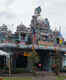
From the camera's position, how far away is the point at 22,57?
20953 millimetres

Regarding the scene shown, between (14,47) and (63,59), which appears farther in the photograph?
(63,59)

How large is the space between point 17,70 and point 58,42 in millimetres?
6059

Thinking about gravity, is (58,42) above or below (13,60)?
above

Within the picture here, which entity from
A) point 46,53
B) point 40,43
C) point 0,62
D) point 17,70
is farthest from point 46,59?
point 0,62

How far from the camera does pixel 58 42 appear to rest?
74.4 ft

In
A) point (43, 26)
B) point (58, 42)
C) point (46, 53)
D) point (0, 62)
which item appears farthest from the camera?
point (43, 26)

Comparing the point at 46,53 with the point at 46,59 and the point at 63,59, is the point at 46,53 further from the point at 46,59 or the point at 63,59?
the point at 63,59

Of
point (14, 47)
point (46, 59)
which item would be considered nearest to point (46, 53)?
point (46, 59)

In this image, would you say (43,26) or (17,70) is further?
(43,26)

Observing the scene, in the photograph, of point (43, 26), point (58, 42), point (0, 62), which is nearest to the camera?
point (0, 62)

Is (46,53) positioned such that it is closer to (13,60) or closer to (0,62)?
(13,60)

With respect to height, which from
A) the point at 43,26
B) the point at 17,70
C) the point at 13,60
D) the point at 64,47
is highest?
the point at 43,26

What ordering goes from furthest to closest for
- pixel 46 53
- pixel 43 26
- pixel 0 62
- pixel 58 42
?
pixel 43 26 < pixel 58 42 < pixel 46 53 < pixel 0 62

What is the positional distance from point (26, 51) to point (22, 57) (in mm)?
1313
